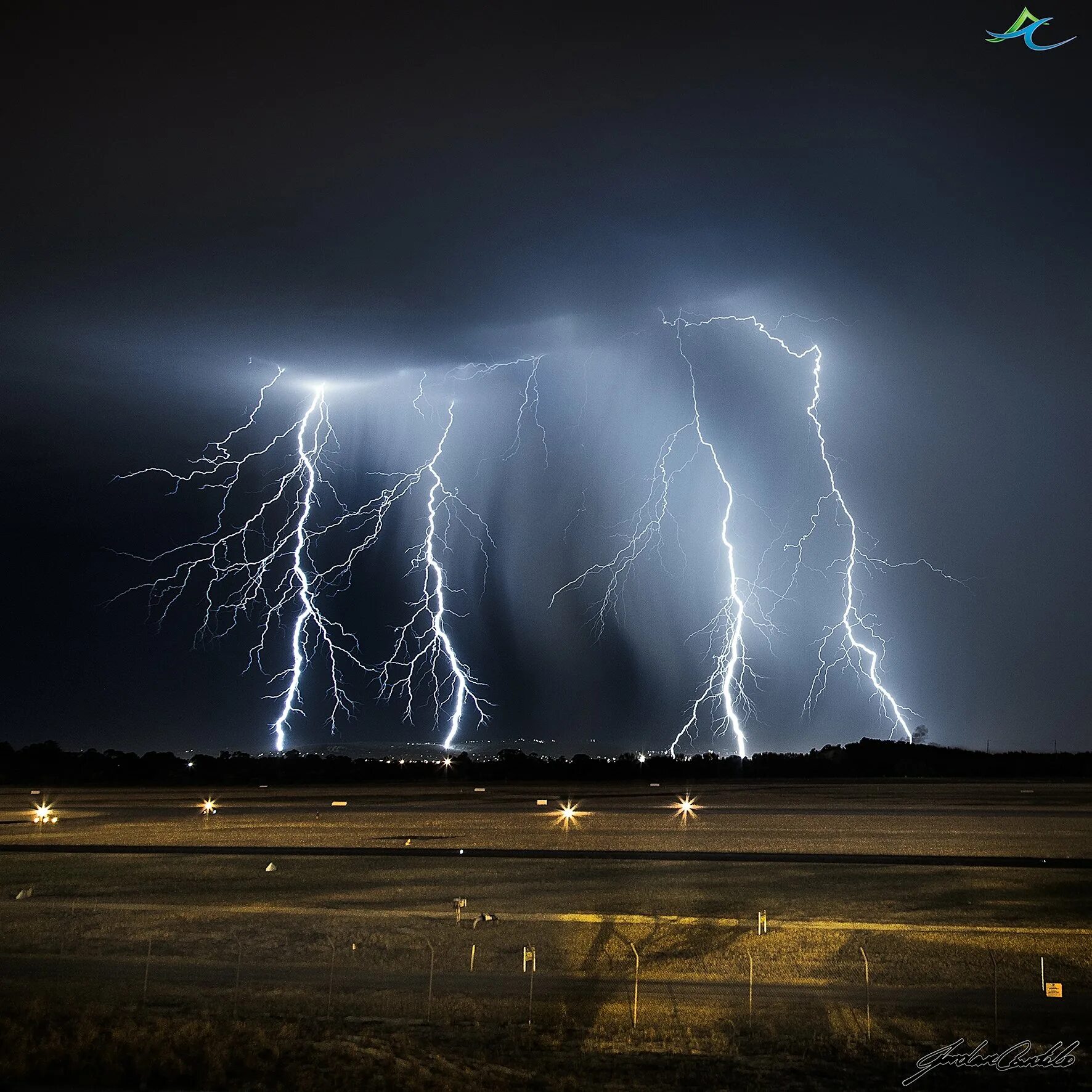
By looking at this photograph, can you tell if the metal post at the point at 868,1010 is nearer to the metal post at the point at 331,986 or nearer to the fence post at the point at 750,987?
the fence post at the point at 750,987

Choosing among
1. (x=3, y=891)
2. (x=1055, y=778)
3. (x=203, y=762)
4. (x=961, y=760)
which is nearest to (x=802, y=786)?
(x=1055, y=778)

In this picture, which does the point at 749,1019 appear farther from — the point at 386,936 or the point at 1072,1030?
the point at 386,936

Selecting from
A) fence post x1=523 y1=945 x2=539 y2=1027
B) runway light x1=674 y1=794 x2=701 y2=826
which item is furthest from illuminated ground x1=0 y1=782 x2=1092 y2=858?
fence post x1=523 y1=945 x2=539 y2=1027

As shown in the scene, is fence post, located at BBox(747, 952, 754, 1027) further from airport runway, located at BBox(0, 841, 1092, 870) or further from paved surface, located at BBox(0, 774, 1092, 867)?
paved surface, located at BBox(0, 774, 1092, 867)
